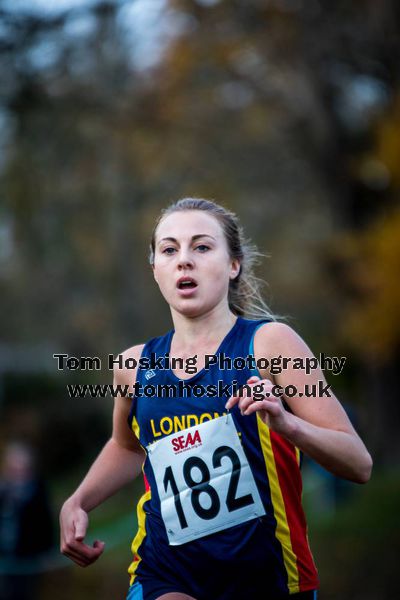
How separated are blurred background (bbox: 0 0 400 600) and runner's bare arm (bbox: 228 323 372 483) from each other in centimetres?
512

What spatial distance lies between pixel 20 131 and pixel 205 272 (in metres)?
6.53

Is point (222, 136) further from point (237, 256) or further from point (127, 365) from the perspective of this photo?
point (127, 365)

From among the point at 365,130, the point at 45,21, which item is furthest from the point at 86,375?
the point at 45,21

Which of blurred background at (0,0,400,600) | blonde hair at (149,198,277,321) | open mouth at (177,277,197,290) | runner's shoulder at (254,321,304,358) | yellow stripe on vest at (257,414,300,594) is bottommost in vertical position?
yellow stripe on vest at (257,414,300,594)

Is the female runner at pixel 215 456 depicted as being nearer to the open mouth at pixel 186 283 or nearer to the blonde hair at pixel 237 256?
the open mouth at pixel 186 283

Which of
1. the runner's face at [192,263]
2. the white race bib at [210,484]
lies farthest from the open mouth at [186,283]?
the white race bib at [210,484]

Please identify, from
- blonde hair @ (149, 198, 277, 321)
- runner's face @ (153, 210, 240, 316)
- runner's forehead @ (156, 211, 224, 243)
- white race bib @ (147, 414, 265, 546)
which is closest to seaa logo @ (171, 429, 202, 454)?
white race bib @ (147, 414, 265, 546)

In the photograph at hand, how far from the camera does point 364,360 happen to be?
18156mm

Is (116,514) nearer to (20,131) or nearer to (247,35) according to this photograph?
(20,131)

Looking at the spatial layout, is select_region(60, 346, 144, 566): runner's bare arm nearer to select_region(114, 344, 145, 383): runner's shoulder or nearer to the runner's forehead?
select_region(114, 344, 145, 383): runner's shoulder

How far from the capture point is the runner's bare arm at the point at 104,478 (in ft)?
11.1

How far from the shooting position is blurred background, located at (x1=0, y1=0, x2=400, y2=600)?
892cm

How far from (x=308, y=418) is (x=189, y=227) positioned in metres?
0.94

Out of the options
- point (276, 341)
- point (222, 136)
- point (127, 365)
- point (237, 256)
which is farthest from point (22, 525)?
point (222, 136)
